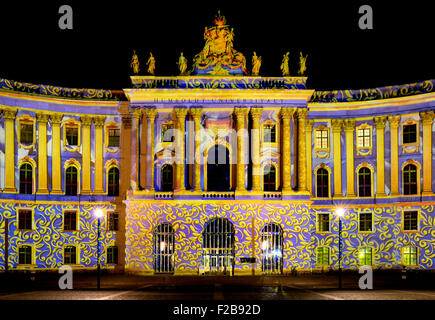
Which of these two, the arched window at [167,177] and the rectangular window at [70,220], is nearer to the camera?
the arched window at [167,177]

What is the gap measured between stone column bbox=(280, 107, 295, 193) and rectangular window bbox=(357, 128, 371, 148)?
674 centimetres

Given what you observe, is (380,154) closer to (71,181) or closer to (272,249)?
(272,249)

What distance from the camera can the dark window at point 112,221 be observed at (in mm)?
63156

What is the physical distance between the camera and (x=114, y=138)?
64188 millimetres

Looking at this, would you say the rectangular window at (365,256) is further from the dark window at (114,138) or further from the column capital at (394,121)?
the dark window at (114,138)

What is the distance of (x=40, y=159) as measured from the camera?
6209 cm

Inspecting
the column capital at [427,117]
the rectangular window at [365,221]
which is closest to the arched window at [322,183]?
the rectangular window at [365,221]

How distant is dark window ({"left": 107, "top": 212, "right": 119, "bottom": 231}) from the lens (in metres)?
63.2

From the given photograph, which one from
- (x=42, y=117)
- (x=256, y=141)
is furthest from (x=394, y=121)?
(x=42, y=117)

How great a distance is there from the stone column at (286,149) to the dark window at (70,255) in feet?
61.1

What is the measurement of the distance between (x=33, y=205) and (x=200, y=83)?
17.4 m

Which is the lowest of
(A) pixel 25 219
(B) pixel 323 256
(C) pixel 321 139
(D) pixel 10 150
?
(B) pixel 323 256

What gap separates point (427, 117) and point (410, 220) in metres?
8.70
